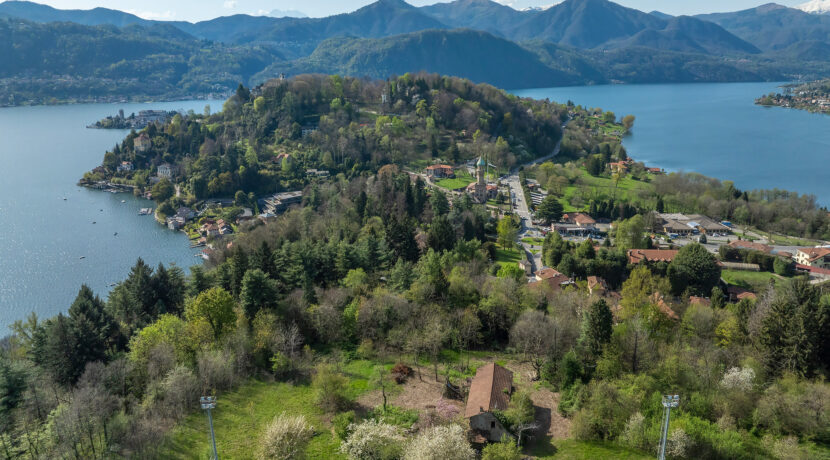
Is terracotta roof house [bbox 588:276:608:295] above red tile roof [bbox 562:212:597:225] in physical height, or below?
below

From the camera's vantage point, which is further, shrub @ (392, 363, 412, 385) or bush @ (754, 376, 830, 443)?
shrub @ (392, 363, 412, 385)

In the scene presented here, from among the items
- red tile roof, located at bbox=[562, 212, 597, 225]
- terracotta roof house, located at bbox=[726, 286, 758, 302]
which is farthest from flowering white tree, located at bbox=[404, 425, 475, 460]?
red tile roof, located at bbox=[562, 212, 597, 225]

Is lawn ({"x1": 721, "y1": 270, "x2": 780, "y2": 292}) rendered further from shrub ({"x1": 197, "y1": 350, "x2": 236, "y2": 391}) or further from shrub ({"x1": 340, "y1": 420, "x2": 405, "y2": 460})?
shrub ({"x1": 197, "y1": 350, "x2": 236, "y2": 391})

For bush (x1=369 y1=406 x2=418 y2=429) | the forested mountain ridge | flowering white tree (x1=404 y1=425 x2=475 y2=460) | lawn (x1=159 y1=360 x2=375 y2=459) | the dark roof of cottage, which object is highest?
the forested mountain ridge

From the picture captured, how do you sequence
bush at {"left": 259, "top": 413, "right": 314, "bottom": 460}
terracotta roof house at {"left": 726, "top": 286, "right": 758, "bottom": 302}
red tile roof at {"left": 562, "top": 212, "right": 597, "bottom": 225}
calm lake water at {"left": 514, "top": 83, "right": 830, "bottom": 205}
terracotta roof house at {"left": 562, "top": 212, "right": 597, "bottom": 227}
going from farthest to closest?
→ 1. calm lake water at {"left": 514, "top": 83, "right": 830, "bottom": 205}
2. red tile roof at {"left": 562, "top": 212, "right": 597, "bottom": 225}
3. terracotta roof house at {"left": 562, "top": 212, "right": 597, "bottom": 227}
4. terracotta roof house at {"left": 726, "top": 286, "right": 758, "bottom": 302}
5. bush at {"left": 259, "top": 413, "right": 314, "bottom": 460}

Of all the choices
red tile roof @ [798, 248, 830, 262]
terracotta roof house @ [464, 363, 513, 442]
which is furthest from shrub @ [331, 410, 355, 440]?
red tile roof @ [798, 248, 830, 262]

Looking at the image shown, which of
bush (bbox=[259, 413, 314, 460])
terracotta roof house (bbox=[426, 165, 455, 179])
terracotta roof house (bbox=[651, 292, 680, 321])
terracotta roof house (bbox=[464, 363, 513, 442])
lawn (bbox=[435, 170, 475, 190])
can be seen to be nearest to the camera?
bush (bbox=[259, 413, 314, 460])

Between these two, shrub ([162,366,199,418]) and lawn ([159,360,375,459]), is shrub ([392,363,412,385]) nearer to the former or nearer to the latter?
lawn ([159,360,375,459])
